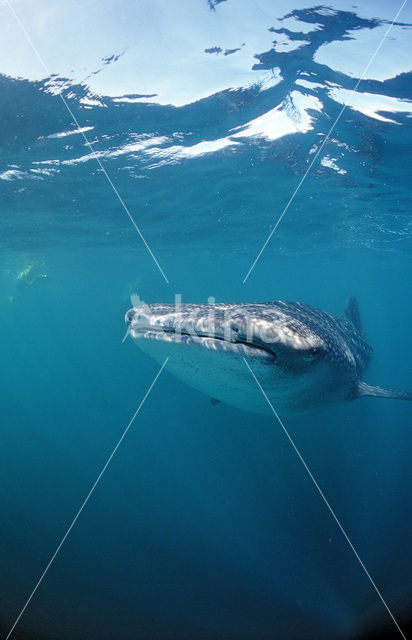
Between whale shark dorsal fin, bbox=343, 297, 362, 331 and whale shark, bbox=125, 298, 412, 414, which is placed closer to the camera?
whale shark, bbox=125, 298, 412, 414

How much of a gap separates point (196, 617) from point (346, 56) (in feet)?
37.6

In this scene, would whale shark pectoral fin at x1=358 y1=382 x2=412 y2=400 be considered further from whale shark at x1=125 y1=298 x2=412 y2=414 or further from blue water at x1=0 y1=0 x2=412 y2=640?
blue water at x1=0 y1=0 x2=412 y2=640

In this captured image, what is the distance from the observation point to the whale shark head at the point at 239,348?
358 centimetres

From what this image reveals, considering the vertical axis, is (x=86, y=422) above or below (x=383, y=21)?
below

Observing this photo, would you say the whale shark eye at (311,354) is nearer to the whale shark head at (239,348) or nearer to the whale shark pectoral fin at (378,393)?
the whale shark head at (239,348)

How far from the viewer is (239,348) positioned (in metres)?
3.59

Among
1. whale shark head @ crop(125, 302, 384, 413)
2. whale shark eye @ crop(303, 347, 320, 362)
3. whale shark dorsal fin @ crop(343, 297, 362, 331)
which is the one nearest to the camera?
whale shark head @ crop(125, 302, 384, 413)

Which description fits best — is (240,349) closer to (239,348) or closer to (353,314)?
(239,348)

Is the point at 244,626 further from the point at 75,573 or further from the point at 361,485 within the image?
the point at 361,485

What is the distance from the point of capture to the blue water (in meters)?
6.02

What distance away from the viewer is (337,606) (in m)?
5.56

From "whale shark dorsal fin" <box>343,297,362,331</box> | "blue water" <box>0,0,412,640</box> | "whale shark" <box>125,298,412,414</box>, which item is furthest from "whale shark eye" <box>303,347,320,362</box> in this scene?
"whale shark dorsal fin" <box>343,297,362,331</box>

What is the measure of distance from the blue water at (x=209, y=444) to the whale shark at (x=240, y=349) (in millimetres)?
2412

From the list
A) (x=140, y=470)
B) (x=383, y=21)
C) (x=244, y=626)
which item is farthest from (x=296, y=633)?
(x=383, y=21)
